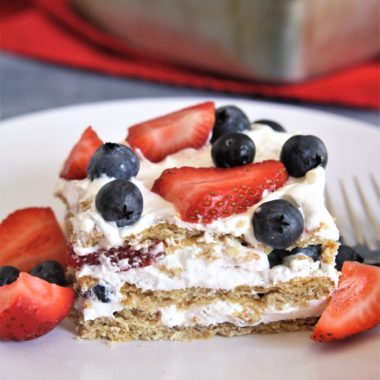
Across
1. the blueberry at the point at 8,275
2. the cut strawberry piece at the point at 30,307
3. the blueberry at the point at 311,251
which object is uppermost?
the blueberry at the point at 311,251

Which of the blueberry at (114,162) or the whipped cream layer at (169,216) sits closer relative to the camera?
the whipped cream layer at (169,216)

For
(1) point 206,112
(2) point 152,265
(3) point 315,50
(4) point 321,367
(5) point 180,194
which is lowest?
(4) point 321,367

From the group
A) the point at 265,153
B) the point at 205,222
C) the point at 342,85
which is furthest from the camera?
the point at 342,85

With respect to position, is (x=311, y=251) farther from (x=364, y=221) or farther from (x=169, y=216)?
(x=364, y=221)

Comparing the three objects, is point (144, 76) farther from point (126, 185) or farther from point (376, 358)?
point (376, 358)

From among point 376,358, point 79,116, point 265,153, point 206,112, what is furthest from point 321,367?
point 79,116

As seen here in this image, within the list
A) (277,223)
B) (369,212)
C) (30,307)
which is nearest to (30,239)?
(30,307)

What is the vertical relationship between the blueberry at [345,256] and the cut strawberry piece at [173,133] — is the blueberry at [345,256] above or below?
below

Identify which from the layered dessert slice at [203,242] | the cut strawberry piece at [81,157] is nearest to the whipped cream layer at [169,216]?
the layered dessert slice at [203,242]

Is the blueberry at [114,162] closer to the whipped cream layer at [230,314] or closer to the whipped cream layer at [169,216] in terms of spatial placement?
the whipped cream layer at [169,216]
